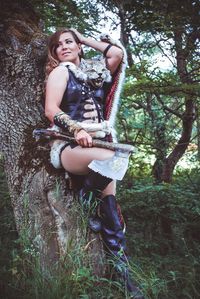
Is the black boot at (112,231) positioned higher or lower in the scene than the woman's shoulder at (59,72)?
lower

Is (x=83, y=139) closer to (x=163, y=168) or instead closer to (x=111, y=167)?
(x=111, y=167)

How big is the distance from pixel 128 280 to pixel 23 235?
849 mm

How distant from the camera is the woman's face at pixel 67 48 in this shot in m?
3.47

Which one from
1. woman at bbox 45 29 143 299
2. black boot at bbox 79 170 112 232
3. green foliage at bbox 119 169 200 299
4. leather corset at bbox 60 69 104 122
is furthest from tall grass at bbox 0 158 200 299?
leather corset at bbox 60 69 104 122

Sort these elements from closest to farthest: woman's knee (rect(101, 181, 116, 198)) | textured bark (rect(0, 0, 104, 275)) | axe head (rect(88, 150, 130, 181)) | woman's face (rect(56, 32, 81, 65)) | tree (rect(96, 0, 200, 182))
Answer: axe head (rect(88, 150, 130, 181))
textured bark (rect(0, 0, 104, 275))
woman's knee (rect(101, 181, 116, 198))
woman's face (rect(56, 32, 81, 65))
tree (rect(96, 0, 200, 182))

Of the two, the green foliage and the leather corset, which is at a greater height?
the leather corset

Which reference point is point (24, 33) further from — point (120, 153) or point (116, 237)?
point (116, 237)

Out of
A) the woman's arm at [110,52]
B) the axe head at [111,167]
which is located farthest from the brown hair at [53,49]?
the axe head at [111,167]

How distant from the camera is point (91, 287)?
108 inches

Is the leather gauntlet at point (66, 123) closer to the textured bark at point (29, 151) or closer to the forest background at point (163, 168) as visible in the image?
the textured bark at point (29, 151)

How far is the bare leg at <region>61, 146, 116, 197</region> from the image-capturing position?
2.99m

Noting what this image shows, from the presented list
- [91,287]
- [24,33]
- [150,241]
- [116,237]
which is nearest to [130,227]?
[150,241]

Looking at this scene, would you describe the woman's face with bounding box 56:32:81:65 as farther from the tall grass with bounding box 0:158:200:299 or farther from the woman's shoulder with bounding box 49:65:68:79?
the tall grass with bounding box 0:158:200:299

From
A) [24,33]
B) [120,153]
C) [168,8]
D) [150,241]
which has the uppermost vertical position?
[168,8]
